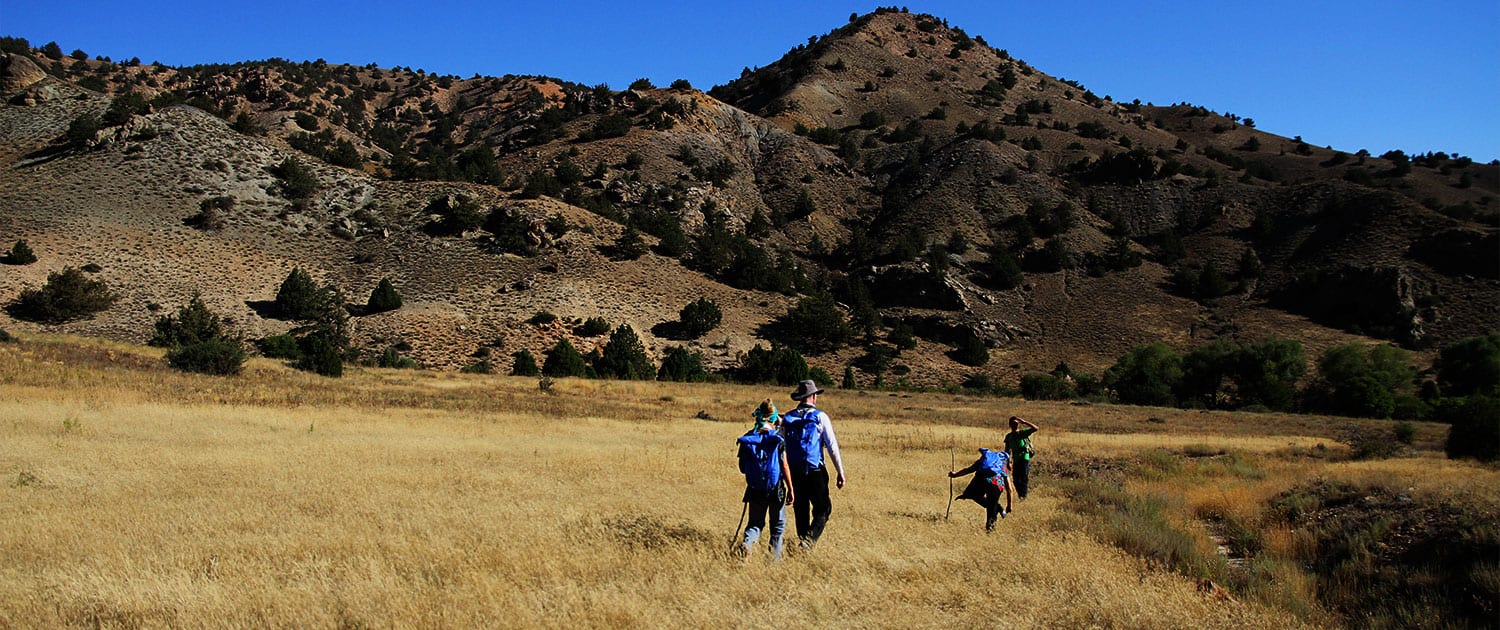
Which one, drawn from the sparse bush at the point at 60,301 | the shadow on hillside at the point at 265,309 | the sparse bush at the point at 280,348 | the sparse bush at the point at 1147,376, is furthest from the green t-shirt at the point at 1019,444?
the sparse bush at the point at 60,301

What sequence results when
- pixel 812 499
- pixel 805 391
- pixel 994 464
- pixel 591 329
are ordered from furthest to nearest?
pixel 591 329 < pixel 994 464 < pixel 812 499 < pixel 805 391

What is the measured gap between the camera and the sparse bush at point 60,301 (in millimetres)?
38438

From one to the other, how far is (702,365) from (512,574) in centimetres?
4253

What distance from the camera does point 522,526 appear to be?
8586 millimetres

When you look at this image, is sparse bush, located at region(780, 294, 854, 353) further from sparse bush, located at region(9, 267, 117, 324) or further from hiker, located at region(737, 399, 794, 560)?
hiker, located at region(737, 399, 794, 560)

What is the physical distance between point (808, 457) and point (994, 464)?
4139 millimetres

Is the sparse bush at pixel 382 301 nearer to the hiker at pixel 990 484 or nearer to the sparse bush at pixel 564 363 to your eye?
the sparse bush at pixel 564 363

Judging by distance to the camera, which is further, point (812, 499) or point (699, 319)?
point (699, 319)

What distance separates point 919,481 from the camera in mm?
14586

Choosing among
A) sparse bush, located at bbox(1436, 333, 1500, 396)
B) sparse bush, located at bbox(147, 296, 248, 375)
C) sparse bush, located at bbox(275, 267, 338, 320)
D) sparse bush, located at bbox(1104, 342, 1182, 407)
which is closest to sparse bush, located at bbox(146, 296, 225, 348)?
sparse bush, located at bbox(147, 296, 248, 375)

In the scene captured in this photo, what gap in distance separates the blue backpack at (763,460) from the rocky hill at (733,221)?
39.7 m

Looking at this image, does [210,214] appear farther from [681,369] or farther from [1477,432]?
[1477,432]

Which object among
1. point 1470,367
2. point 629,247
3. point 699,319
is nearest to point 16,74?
point 629,247

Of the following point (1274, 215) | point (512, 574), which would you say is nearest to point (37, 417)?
point (512, 574)
